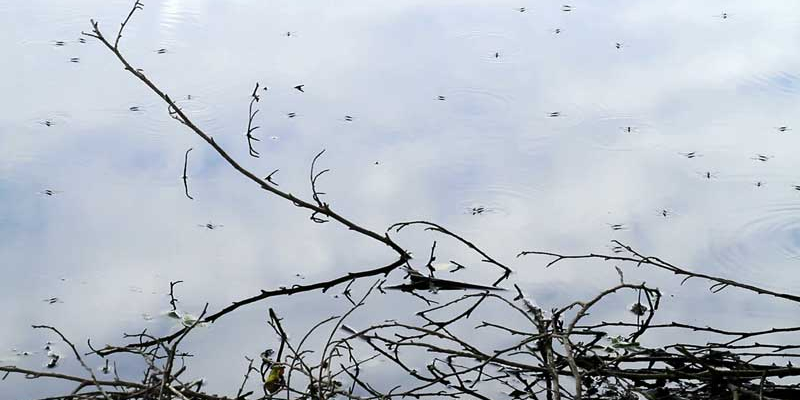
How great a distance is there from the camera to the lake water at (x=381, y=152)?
2.49m

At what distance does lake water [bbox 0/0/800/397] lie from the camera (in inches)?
98.0

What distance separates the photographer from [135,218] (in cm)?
276

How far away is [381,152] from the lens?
3129 mm

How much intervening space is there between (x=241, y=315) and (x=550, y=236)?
0.89 metres

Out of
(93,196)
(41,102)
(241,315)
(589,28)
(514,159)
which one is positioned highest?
(589,28)

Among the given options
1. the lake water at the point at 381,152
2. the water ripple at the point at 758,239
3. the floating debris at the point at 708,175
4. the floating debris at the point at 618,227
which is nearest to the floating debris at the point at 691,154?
the lake water at the point at 381,152

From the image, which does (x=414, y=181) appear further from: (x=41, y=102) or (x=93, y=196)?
(x=41, y=102)

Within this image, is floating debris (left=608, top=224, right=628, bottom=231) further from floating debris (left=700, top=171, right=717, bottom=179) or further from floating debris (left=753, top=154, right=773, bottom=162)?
floating debris (left=753, top=154, right=773, bottom=162)

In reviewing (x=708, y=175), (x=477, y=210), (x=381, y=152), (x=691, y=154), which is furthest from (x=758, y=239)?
(x=381, y=152)

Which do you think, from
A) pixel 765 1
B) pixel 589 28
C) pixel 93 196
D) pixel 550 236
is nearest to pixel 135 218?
pixel 93 196

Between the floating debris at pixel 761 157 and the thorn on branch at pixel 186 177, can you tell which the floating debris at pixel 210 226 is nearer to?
the thorn on branch at pixel 186 177

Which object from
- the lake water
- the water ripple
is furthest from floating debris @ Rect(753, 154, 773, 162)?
the water ripple

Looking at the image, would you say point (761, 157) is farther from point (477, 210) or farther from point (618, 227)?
point (477, 210)

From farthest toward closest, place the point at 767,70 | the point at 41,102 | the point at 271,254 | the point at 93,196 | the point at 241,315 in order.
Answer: the point at 767,70
the point at 41,102
the point at 93,196
the point at 271,254
the point at 241,315
